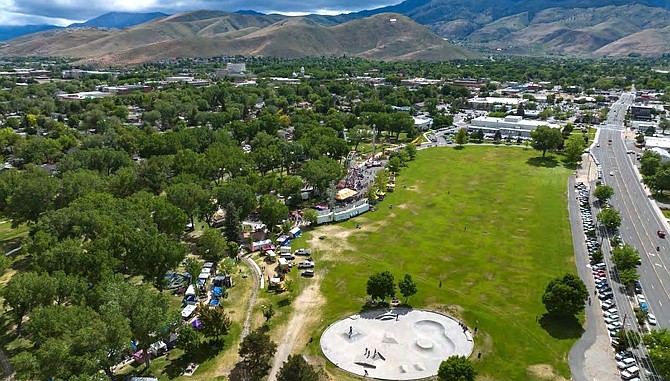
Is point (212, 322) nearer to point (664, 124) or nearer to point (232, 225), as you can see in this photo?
point (232, 225)

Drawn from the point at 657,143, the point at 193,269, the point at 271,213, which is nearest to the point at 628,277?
the point at 271,213

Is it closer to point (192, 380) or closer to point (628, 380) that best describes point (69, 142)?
point (192, 380)

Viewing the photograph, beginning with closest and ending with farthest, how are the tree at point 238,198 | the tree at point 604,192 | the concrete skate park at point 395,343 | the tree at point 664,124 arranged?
the concrete skate park at point 395,343, the tree at point 238,198, the tree at point 604,192, the tree at point 664,124

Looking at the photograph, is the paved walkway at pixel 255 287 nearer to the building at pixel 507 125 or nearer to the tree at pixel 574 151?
the tree at pixel 574 151

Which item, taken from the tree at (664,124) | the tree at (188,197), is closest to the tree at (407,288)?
the tree at (188,197)

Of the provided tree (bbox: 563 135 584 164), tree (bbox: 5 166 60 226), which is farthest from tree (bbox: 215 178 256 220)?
tree (bbox: 563 135 584 164)

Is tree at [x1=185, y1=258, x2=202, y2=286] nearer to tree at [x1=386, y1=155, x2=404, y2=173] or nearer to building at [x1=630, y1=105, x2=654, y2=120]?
tree at [x1=386, y1=155, x2=404, y2=173]
